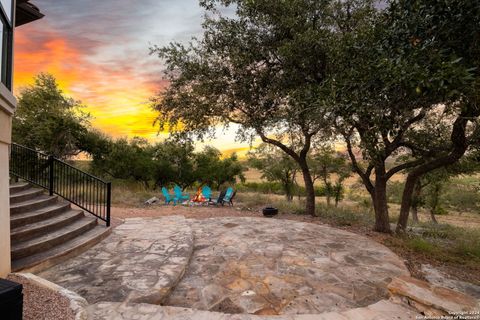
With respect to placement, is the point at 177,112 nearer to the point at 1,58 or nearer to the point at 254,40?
the point at 254,40

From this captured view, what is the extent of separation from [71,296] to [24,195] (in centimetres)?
423

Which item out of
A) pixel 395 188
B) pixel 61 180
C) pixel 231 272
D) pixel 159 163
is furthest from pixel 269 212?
pixel 395 188

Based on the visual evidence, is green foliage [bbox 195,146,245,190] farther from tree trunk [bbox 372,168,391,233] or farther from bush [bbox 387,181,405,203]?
tree trunk [bbox 372,168,391,233]

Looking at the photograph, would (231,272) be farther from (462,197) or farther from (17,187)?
(462,197)

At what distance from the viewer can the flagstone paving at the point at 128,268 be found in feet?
14.4

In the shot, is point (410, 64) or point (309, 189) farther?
point (309, 189)

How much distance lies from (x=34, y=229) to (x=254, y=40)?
8499mm

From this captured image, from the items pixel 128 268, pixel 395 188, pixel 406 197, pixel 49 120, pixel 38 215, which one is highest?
pixel 49 120

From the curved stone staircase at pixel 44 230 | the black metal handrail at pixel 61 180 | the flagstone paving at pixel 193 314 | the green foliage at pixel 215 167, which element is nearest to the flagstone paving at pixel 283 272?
the flagstone paving at pixel 193 314

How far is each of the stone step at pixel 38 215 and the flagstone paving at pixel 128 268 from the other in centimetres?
138

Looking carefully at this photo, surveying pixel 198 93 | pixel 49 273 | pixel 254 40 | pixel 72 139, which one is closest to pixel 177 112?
pixel 198 93

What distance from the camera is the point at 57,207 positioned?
714 centimetres

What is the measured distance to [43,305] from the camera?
3.54m

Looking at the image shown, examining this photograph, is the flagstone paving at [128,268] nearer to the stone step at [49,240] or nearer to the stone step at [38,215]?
the stone step at [49,240]
